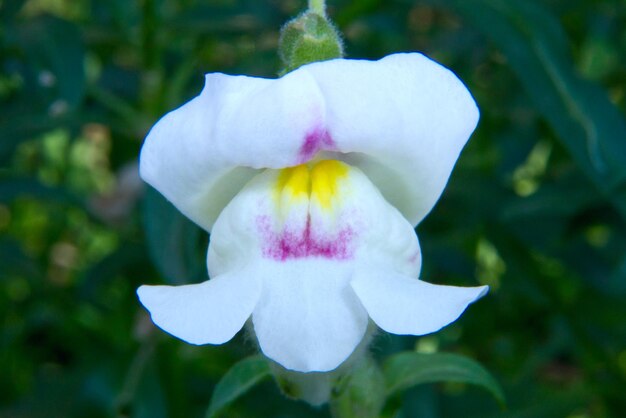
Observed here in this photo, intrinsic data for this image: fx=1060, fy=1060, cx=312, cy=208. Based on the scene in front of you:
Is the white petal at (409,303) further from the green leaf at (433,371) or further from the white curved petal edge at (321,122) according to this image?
the green leaf at (433,371)

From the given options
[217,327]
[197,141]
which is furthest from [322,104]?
[217,327]

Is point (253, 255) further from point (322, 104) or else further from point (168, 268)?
point (168, 268)

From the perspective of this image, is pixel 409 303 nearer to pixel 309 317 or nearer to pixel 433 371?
pixel 309 317

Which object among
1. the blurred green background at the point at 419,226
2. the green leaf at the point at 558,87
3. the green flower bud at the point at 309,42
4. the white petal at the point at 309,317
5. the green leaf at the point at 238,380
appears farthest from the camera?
the blurred green background at the point at 419,226

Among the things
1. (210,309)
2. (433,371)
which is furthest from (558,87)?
(210,309)

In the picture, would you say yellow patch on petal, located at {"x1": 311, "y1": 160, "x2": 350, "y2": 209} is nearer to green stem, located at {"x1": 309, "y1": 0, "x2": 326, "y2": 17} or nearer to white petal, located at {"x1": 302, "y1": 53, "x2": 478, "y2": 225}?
white petal, located at {"x1": 302, "y1": 53, "x2": 478, "y2": 225}

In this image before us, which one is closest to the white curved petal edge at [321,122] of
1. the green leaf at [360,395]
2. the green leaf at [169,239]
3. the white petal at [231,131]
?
the white petal at [231,131]
